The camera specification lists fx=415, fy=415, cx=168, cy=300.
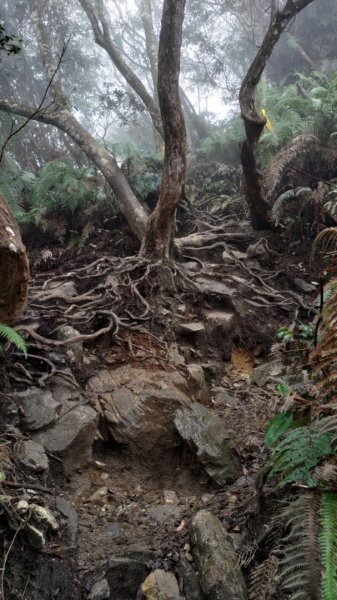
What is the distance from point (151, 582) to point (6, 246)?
2.41 meters

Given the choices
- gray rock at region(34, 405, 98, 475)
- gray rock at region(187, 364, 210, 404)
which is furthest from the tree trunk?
gray rock at region(34, 405, 98, 475)

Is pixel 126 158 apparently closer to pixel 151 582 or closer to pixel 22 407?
pixel 22 407

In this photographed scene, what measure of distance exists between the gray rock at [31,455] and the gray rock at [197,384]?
1838 millimetres

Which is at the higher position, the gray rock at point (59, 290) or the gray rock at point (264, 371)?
the gray rock at point (59, 290)

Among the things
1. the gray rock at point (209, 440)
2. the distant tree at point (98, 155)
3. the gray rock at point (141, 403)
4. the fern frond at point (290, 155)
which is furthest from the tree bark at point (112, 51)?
the gray rock at point (209, 440)

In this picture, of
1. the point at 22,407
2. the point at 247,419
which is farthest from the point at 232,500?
the point at 22,407

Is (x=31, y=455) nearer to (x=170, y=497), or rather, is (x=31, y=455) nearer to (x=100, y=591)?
(x=100, y=591)

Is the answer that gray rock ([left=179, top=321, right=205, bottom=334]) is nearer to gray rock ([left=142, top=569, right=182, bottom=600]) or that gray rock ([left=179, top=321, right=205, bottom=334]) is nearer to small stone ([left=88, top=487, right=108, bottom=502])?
small stone ([left=88, top=487, right=108, bottom=502])

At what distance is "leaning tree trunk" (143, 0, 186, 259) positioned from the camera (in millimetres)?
5340

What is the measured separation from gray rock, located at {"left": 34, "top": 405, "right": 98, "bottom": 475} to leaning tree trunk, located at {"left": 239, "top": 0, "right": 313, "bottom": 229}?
16.2 ft

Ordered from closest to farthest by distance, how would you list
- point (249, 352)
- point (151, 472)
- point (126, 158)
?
point (151, 472), point (249, 352), point (126, 158)

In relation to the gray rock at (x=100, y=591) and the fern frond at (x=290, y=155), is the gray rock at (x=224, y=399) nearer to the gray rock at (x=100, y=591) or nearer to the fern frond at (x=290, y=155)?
the gray rock at (x=100, y=591)

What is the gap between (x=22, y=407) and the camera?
3609mm

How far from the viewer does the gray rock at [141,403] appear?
394 centimetres
